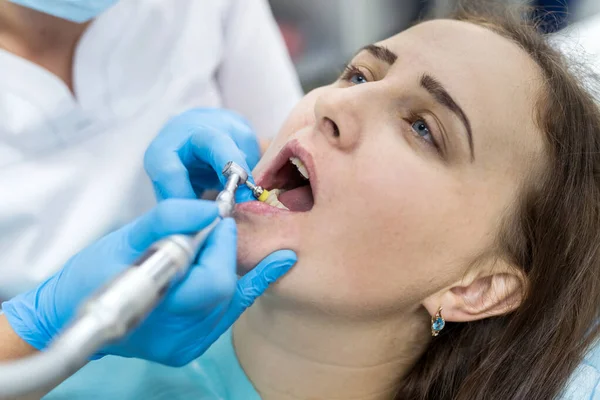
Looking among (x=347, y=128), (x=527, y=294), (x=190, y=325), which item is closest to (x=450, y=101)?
(x=347, y=128)

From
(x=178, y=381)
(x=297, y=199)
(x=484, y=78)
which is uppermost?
(x=484, y=78)

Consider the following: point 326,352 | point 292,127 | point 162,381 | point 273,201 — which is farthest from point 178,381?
point 292,127

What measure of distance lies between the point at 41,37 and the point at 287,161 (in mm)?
573

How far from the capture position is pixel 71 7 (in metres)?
1.03

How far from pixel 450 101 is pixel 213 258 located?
46 cm

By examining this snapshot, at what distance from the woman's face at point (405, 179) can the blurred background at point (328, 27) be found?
141 centimetres

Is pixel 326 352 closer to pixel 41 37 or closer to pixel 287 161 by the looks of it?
pixel 287 161

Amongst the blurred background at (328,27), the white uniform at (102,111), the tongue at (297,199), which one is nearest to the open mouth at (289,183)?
the tongue at (297,199)

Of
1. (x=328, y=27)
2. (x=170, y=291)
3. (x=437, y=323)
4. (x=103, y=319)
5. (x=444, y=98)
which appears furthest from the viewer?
(x=328, y=27)

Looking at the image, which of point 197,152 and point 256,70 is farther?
point 256,70

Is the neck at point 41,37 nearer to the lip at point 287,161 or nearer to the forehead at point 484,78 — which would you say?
the lip at point 287,161

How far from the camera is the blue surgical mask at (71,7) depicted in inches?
40.0

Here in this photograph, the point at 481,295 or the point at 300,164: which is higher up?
the point at 300,164

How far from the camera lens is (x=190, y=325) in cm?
90
